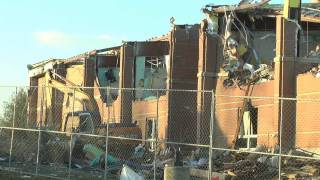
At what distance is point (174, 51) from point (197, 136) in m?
7.15

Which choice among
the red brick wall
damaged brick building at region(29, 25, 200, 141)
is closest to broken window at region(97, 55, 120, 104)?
damaged brick building at region(29, 25, 200, 141)

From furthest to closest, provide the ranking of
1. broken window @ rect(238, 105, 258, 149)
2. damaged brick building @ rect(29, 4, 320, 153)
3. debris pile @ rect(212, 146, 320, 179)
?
broken window @ rect(238, 105, 258, 149) → damaged brick building @ rect(29, 4, 320, 153) → debris pile @ rect(212, 146, 320, 179)

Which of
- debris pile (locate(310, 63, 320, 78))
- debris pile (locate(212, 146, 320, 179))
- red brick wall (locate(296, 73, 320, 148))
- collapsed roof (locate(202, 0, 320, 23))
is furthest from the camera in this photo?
collapsed roof (locate(202, 0, 320, 23))

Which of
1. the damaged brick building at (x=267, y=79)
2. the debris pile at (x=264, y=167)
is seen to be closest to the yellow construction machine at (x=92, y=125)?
the damaged brick building at (x=267, y=79)

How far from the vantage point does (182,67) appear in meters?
36.1

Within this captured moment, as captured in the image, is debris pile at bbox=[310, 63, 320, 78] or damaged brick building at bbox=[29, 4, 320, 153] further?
damaged brick building at bbox=[29, 4, 320, 153]

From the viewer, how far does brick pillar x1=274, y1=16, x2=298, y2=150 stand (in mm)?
26469

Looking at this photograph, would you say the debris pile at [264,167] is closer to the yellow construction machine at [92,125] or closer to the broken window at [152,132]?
the broken window at [152,132]

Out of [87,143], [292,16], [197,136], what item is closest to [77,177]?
[87,143]

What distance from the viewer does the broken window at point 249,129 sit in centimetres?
2791

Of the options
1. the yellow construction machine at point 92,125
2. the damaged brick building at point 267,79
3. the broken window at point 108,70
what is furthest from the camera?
the broken window at point 108,70

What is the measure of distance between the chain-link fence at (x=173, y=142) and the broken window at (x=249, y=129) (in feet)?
0.15

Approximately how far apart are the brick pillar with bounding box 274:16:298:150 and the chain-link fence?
0.17ft

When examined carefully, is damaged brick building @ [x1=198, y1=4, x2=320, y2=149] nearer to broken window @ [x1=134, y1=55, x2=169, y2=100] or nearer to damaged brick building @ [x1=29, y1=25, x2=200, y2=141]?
damaged brick building @ [x1=29, y1=25, x2=200, y2=141]
